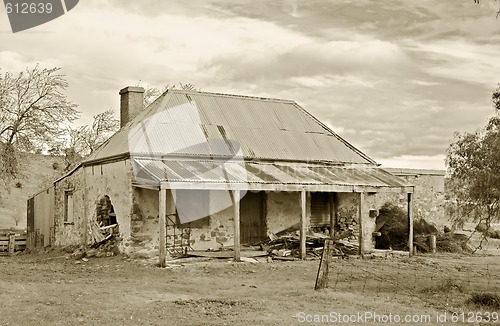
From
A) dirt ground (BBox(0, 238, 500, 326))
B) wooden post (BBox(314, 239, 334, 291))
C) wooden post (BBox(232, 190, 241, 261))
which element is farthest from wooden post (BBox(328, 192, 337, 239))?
wooden post (BBox(314, 239, 334, 291))

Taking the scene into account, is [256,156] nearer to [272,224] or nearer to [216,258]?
[272,224]

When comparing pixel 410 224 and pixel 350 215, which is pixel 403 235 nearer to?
pixel 350 215

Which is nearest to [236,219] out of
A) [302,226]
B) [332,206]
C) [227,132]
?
[302,226]

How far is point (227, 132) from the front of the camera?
857 inches

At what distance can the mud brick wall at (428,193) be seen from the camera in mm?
26250

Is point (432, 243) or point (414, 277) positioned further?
point (432, 243)

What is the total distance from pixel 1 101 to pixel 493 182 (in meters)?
22.8

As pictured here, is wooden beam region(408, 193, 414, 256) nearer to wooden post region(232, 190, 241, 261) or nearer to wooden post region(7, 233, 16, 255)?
wooden post region(232, 190, 241, 261)

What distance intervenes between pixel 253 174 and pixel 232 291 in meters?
6.35

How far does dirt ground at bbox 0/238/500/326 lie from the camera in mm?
10688

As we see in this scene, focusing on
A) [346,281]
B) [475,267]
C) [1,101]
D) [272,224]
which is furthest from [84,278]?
[1,101]

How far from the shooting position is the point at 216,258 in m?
18.5

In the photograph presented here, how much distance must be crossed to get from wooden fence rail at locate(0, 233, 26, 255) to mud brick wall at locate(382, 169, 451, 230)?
1492 cm

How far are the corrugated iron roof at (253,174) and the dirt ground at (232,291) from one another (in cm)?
230
